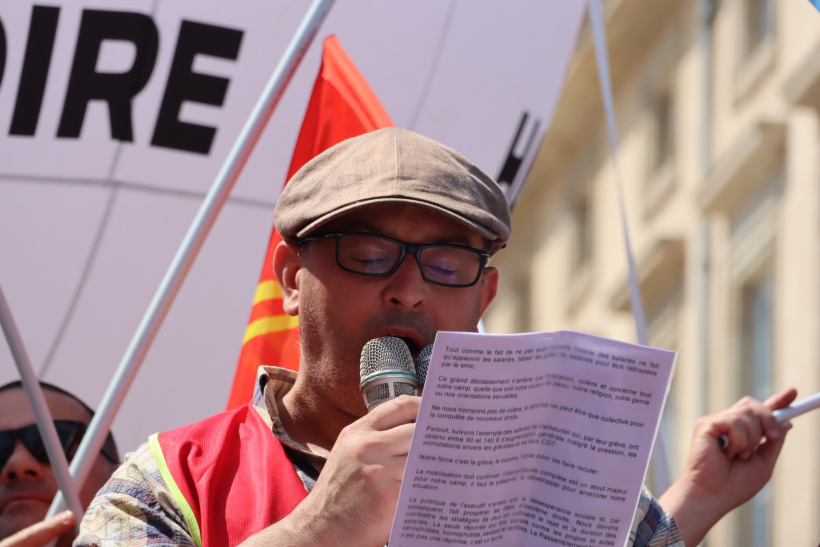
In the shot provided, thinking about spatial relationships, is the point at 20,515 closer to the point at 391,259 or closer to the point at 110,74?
the point at 391,259

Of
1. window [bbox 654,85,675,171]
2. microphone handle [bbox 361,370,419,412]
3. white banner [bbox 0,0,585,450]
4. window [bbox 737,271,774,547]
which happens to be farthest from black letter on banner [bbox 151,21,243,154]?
window [bbox 654,85,675,171]

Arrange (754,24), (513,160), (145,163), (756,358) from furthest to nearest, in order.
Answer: (754,24)
(756,358)
(513,160)
(145,163)

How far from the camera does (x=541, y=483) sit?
2.00m

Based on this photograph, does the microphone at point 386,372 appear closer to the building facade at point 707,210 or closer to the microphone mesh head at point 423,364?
the microphone mesh head at point 423,364

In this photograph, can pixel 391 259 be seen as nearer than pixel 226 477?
No

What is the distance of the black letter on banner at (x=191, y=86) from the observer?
4.54 meters

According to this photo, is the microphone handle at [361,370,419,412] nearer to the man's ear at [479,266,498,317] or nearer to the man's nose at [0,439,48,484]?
the man's ear at [479,266,498,317]

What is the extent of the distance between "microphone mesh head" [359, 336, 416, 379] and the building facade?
32.5 feet

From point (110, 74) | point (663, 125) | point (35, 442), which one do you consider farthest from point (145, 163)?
point (663, 125)

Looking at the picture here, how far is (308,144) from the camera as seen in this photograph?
3893 millimetres

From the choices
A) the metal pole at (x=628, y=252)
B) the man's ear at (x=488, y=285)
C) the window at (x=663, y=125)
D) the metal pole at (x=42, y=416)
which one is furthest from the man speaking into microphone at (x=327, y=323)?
the window at (x=663, y=125)

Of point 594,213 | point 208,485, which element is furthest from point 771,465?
point 594,213

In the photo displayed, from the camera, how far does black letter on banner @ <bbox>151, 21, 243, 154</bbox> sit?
4.54 metres

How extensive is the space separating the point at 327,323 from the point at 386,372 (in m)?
0.35
